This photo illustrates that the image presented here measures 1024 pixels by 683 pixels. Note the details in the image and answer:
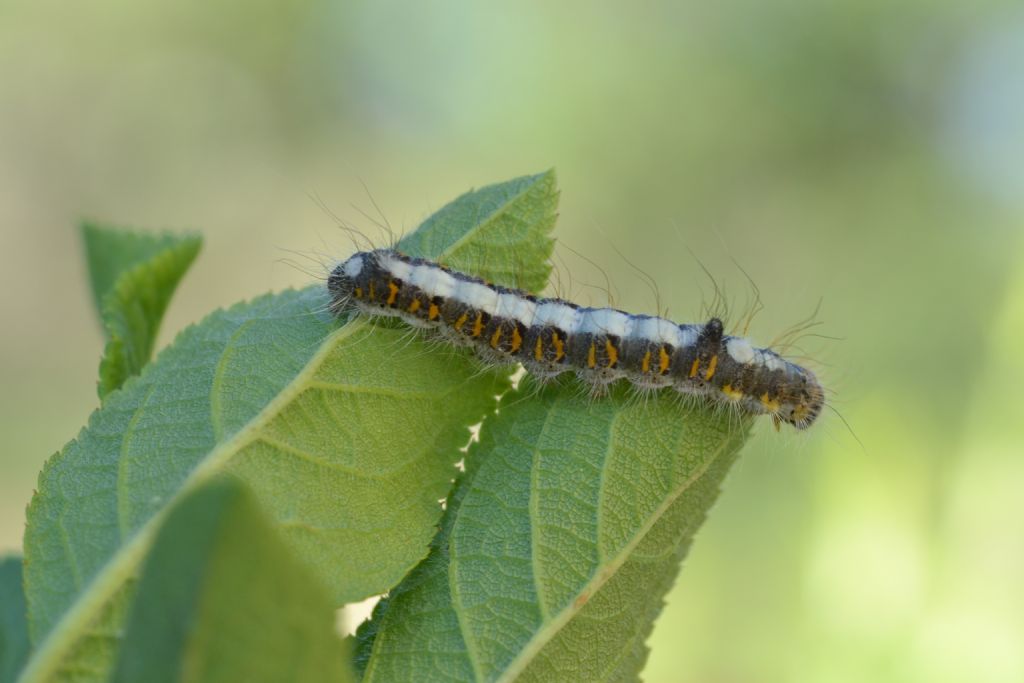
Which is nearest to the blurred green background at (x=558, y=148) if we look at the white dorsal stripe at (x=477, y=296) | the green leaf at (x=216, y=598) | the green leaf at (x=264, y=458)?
the white dorsal stripe at (x=477, y=296)

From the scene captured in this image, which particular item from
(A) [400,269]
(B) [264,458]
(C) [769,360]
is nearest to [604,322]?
(C) [769,360]

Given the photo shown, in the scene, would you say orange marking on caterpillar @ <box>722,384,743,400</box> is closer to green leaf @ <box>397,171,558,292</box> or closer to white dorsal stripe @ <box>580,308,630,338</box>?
white dorsal stripe @ <box>580,308,630,338</box>

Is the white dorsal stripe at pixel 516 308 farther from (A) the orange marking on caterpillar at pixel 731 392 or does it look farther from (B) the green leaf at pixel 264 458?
(A) the orange marking on caterpillar at pixel 731 392

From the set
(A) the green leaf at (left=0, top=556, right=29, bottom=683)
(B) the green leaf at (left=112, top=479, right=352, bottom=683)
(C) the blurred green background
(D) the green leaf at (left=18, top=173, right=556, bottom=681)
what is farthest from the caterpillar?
(C) the blurred green background

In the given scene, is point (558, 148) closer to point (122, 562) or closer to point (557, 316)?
point (557, 316)

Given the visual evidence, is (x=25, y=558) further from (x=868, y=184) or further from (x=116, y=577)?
(x=868, y=184)

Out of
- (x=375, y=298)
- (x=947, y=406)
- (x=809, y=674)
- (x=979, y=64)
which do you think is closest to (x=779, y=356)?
(x=375, y=298)

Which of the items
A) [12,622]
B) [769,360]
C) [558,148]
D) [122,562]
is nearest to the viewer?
[122,562]
